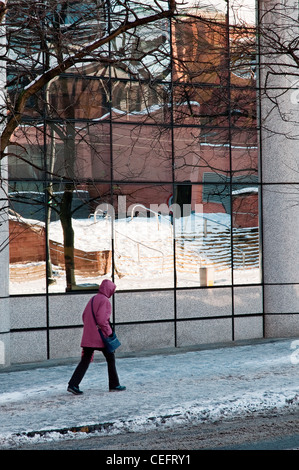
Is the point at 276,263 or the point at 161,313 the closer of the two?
the point at 161,313

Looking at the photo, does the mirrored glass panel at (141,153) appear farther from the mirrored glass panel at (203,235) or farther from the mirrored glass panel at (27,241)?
the mirrored glass panel at (27,241)

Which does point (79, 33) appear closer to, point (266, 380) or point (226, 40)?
point (226, 40)

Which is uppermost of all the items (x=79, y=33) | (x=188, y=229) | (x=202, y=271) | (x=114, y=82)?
(x=79, y=33)

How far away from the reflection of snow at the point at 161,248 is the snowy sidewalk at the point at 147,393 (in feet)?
A: 5.72

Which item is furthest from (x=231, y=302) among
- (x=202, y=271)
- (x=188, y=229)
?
(x=188, y=229)

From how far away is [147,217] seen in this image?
13164 millimetres

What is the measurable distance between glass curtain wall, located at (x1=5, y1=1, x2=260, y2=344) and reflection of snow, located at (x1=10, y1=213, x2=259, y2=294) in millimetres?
23

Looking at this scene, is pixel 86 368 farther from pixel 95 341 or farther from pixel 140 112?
pixel 140 112

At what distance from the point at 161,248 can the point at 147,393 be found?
195 inches

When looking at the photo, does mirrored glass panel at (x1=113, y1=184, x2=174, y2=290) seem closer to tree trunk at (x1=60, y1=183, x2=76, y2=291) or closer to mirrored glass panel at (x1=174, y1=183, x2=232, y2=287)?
mirrored glass panel at (x1=174, y1=183, x2=232, y2=287)

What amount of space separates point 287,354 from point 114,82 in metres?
6.69

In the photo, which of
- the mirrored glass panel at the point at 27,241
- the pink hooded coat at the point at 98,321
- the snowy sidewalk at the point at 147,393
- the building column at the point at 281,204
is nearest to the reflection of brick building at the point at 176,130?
the building column at the point at 281,204

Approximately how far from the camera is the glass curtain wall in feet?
40.0

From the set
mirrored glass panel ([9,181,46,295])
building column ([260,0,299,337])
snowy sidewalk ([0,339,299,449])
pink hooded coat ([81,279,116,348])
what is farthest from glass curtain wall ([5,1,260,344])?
pink hooded coat ([81,279,116,348])
